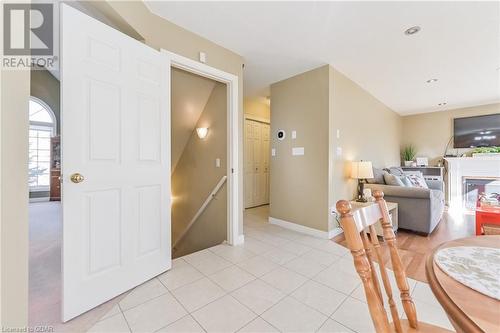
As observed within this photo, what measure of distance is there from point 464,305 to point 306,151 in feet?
8.86

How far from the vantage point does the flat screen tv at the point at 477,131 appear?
4703mm

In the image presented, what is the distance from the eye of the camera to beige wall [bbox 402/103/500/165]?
513 cm

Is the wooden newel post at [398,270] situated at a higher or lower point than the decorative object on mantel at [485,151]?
lower

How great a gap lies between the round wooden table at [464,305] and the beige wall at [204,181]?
241cm

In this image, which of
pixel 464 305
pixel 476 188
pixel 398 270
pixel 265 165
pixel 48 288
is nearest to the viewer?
pixel 464 305

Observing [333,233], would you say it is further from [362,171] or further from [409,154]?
[409,154]

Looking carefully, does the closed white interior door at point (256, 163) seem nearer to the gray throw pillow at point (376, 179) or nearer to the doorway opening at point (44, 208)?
the gray throw pillow at point (376, 179)

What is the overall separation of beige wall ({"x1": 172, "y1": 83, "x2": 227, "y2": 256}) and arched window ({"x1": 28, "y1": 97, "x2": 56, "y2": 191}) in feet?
14.5

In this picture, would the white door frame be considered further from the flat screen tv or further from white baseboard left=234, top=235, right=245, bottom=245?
the flat screen tv

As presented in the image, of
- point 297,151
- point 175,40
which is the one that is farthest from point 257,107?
point 175,40

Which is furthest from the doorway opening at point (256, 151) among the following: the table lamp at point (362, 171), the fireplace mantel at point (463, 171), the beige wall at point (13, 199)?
the fireplace mantel at point (463, 171)

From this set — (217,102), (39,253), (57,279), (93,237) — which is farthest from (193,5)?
(39,253)

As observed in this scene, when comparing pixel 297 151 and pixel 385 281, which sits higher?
pixel 297 151

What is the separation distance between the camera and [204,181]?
3279mm
